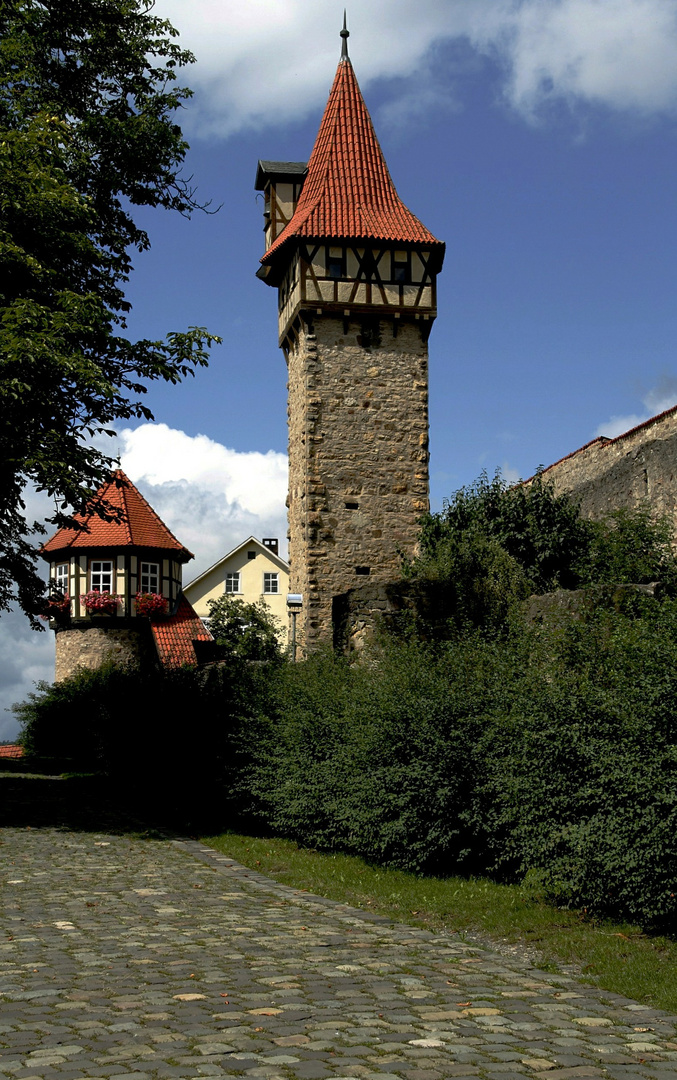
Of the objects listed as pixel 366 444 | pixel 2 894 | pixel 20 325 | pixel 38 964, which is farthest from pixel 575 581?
pixel 38 964

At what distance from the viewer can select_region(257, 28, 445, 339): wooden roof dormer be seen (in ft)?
78.5

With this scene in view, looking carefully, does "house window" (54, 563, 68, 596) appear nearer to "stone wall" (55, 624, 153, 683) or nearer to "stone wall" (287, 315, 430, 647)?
"stone wall" (55, 624, 153, 683)

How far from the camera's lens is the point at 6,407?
13.8 metres

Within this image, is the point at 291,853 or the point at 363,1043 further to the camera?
the point at 291,853

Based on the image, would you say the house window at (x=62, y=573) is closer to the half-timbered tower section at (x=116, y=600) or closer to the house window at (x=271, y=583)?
the half-timbered tower section at (x=116, y=600)

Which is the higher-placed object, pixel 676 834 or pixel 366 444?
pixel 366 444

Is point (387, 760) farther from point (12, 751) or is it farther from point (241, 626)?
point (241, 626)

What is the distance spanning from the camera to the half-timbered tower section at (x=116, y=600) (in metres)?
35.7

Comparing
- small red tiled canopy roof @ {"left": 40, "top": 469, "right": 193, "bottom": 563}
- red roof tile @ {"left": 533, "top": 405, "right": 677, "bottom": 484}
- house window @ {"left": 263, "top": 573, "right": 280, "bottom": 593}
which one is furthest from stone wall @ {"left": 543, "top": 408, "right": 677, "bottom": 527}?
house window @ {"left": 263, "top": 573, "right": 280, "bottom": 593}

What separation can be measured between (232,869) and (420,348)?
1529cm

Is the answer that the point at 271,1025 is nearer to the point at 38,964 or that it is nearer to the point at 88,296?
the point at 38,964

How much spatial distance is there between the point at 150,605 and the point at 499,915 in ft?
93.4

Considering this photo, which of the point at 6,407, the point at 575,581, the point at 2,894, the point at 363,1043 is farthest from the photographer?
the point at 575,581

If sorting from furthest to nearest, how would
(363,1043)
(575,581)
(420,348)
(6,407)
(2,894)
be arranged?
1. (420,348)
2. (575,581)
3. (6,407)
4. (2,894)
5. (363,1043)
